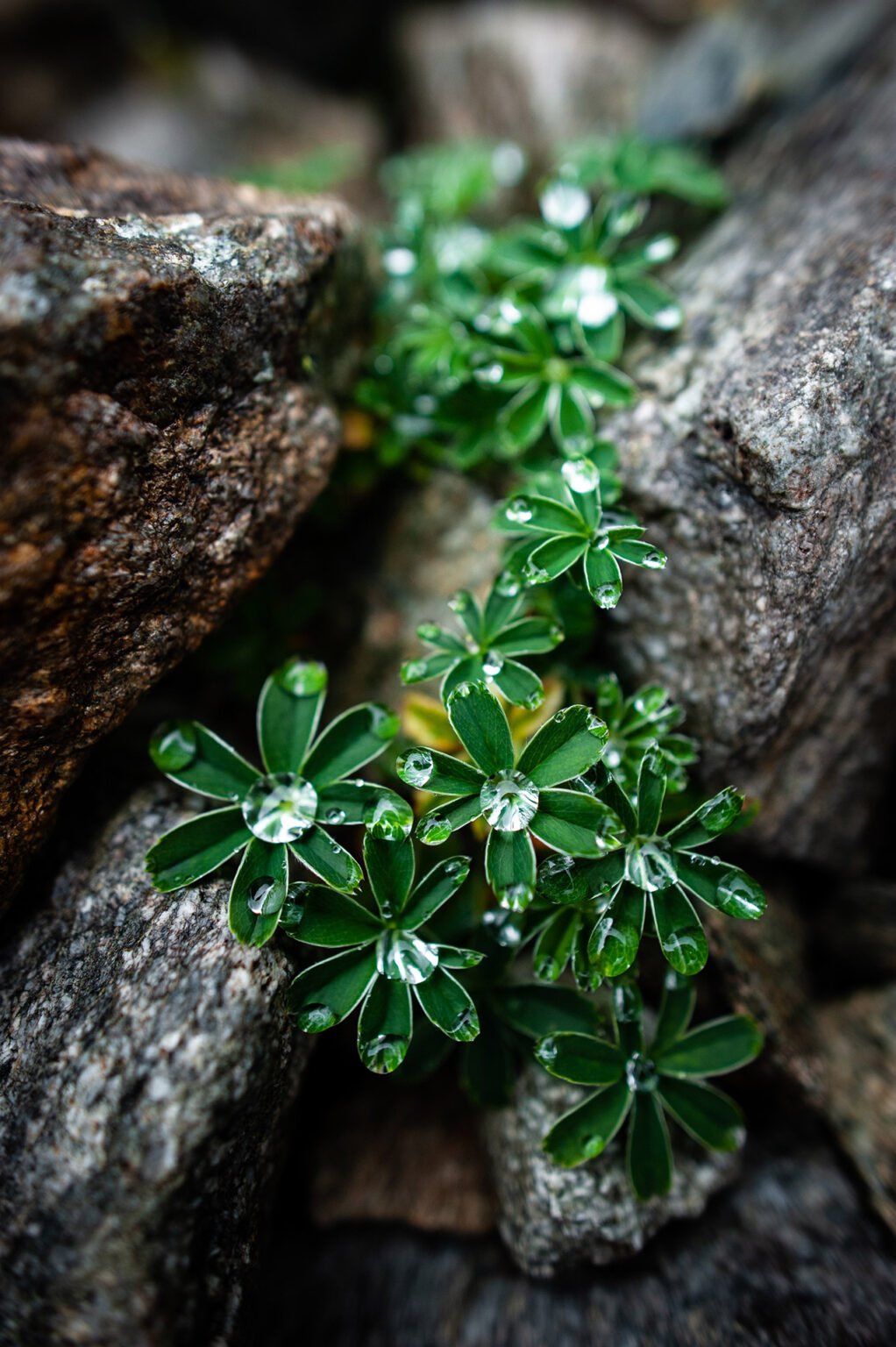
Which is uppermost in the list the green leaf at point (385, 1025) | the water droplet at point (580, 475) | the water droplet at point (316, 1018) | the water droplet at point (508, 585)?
the water droplet at point (580, 475)

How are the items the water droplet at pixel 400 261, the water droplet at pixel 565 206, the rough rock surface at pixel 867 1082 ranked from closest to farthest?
the rough rock surface at pixel 867 1082 → the water droplet at pixel 565 206 → the water droplet at pixel 400 261

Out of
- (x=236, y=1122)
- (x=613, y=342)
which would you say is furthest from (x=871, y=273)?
(x=236, y=1122)

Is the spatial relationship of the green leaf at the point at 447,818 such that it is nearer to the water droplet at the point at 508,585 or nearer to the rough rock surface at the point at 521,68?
the water droplet at the point at 508,585

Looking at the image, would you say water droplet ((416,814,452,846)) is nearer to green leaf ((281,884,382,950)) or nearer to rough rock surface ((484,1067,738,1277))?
green leaf ((281,884,382,950))

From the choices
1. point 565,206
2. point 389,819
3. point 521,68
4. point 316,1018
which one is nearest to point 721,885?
point 389,819

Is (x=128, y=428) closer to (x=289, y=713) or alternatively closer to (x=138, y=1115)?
(x=289, y=713)

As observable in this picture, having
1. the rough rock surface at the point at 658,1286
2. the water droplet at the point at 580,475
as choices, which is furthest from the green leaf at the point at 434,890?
the rough rock surface at the point at 658,1286

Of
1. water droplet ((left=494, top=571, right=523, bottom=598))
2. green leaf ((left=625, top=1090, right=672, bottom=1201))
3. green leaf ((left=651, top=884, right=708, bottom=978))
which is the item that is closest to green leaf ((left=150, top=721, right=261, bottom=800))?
water droplet ((left=494, top=571, right=523, bottom=598))

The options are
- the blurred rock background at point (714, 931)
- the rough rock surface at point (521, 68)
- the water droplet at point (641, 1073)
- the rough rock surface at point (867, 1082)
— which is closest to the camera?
the blurred rock background at point (714, 931)

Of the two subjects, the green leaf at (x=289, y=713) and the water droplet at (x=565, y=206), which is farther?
the water droplet at (x=565, y=206)
